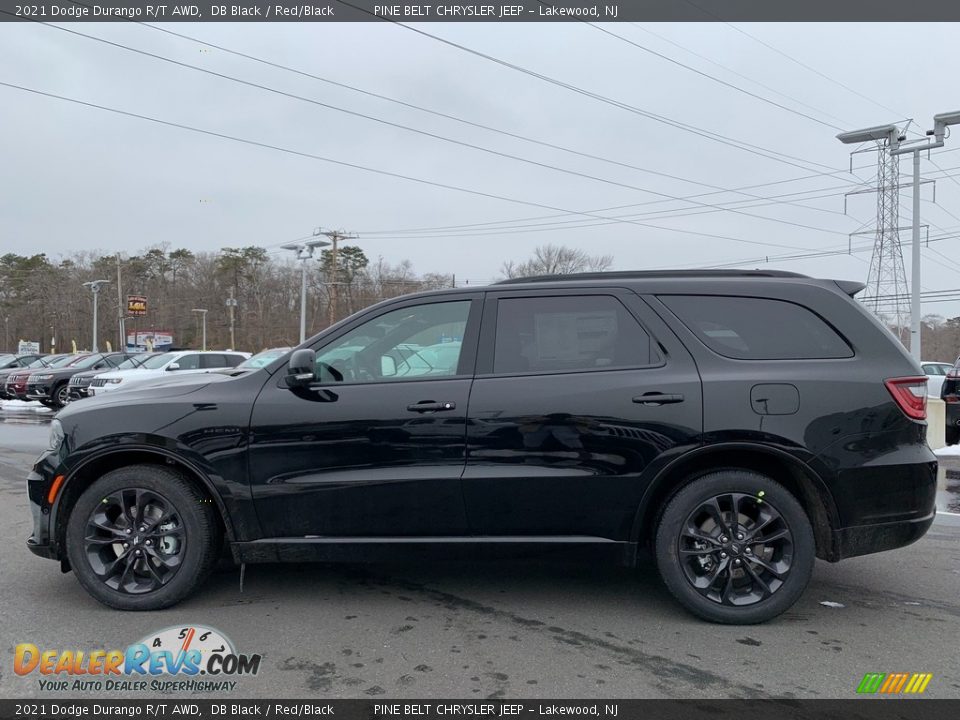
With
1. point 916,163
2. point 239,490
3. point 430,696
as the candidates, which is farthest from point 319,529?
point 916,163

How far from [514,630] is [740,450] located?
1558 millimetres

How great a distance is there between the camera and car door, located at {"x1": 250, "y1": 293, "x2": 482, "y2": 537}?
157 inches

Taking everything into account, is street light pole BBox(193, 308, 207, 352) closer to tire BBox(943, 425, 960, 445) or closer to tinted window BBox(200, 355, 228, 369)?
tinted window BBox(200, 355, 228, 369)

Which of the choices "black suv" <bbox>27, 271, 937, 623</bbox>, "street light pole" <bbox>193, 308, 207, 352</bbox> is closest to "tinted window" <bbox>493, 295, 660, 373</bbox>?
"black suv" <bbox>27, 271, 937, 623</bbox>

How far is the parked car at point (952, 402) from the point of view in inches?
432

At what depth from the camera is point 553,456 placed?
396 cm

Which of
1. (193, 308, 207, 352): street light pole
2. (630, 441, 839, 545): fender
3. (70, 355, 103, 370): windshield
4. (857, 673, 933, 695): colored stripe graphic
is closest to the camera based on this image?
(857, 673, 933, 695): colored stripe graphic

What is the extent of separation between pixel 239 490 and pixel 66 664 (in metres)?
1.12

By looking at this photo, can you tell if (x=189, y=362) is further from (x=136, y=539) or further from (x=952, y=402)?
(x=952, y=402)

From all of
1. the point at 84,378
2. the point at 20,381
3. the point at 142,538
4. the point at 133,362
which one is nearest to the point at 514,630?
the point at 142,538

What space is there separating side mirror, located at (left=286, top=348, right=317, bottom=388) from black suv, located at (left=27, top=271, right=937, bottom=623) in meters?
0.01

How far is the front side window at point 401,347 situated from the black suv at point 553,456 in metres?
0.03

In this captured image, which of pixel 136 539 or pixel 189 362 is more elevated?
pixel 189 362
